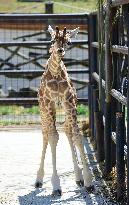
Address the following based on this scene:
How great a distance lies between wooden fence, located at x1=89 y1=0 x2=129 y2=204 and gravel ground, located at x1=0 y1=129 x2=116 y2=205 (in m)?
0.28

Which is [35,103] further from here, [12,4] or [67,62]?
[12,4]

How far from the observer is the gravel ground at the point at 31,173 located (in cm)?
605

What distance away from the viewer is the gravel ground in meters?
6.05

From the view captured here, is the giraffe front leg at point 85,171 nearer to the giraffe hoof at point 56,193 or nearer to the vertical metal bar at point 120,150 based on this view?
the giraffe hoof at point 56,193

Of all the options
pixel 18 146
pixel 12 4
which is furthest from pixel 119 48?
pixel 12 4

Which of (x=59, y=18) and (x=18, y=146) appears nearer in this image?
(x=18, y=146)

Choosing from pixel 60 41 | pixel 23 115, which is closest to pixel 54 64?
pixel 60 41

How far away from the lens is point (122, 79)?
625cm

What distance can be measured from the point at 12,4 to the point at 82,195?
49.8ft

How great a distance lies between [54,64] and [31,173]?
144 cm

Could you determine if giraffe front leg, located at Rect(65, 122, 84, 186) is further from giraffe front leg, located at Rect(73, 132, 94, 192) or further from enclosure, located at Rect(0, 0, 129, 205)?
enclosure, located at Rect(0, 0, 129, 205)

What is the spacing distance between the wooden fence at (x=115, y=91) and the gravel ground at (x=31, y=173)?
0.93 ft

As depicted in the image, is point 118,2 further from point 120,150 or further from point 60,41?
point 120,150

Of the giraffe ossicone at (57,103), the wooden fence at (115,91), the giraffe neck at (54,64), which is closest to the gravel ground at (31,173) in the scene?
the giraffe ossicone at (57,103)
